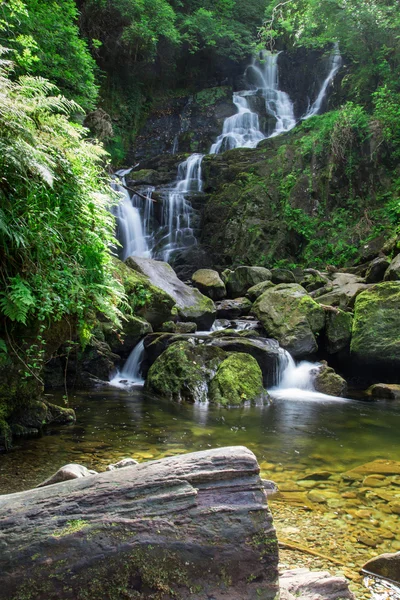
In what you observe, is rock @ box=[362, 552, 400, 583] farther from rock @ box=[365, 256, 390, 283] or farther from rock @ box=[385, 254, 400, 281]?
rock @ box=[365, 256, 390, 283]

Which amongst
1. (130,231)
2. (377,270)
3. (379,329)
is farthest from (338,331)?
(130,231)

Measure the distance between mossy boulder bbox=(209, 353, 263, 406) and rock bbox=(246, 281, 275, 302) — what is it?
4686 millimetres

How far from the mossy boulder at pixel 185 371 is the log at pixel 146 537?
230 inches

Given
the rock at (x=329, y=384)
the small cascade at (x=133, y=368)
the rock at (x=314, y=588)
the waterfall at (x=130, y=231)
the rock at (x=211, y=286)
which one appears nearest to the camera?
the rock at (x=314, y=588)

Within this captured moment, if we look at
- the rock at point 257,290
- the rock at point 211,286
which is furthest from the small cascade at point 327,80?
the rock at point 257,290

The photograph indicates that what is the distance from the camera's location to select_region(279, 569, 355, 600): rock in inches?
83.4

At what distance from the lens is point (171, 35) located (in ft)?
76.0

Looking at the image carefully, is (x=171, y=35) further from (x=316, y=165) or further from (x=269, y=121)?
(x=316, y=165)

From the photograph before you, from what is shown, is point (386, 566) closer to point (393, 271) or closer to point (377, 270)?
point (393, 271)

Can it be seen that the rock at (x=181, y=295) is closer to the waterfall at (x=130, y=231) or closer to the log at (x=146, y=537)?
the waterfall at (x=130, y=231)

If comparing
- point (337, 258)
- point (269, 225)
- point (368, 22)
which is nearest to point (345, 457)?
point (337, 258)

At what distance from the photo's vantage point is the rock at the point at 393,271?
36.1 feet

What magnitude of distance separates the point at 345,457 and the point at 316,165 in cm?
1518

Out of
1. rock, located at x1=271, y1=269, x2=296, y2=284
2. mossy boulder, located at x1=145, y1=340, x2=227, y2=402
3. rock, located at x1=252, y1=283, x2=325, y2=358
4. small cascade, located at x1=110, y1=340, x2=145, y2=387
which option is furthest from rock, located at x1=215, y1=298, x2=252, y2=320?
mossy boulder, located at x1=145, y1=340, x2=227, y2=402
